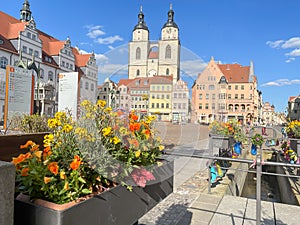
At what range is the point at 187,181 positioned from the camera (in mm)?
5141

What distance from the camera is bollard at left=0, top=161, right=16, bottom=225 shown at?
0.80 m

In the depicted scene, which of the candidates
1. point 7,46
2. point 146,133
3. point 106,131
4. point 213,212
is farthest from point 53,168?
point 7,46

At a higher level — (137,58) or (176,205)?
A: (137,58)

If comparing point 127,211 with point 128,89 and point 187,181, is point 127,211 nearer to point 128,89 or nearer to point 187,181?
point 128,89

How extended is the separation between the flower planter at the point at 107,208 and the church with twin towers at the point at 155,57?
85 cm

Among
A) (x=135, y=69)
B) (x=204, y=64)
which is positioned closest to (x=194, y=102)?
(x=204, y=64)

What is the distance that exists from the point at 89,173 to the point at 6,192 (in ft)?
1.31

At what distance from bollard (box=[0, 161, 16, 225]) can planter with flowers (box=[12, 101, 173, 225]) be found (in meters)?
0.12

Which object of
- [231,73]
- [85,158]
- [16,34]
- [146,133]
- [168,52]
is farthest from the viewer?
[16,34]

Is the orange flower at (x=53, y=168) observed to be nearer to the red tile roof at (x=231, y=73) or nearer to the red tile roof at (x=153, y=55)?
the red tile roof at (x=153, y=55)

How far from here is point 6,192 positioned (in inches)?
31.9

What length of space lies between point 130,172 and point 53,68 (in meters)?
37.8

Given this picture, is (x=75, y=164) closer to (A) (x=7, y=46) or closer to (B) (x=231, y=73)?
(B) (x=231, y=73)

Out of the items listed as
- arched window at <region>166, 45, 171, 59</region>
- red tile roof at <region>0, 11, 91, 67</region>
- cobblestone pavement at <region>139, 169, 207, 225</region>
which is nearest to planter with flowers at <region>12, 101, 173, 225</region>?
arched window at <region>166, 45, 171, 59</region>
